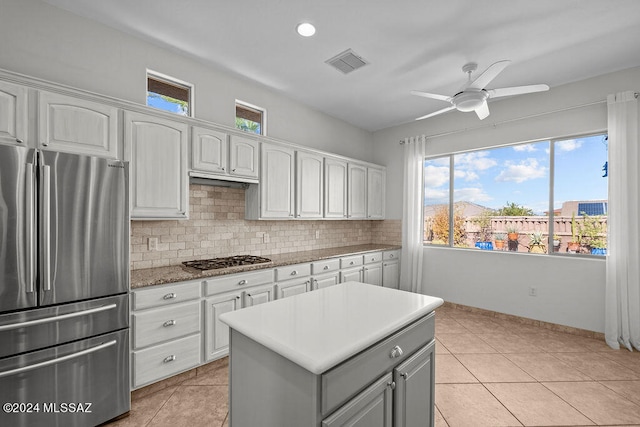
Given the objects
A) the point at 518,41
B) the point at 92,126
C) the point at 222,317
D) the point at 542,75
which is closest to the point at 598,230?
the point at 542,75

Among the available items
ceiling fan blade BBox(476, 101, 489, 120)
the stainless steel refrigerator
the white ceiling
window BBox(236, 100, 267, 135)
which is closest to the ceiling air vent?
the white ceiling

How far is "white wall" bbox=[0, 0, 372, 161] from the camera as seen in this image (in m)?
2.10

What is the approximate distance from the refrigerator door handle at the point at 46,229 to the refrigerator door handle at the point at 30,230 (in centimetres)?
4

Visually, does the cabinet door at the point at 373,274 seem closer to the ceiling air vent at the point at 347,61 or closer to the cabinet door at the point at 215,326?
the cabinet door at the point at 215,326

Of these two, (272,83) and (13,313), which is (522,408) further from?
(272,83)

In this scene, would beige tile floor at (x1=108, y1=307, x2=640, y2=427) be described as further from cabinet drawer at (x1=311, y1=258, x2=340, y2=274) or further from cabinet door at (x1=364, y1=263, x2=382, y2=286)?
cabinet drawer at (x1=311, y1=258, x2=340, y2=274)

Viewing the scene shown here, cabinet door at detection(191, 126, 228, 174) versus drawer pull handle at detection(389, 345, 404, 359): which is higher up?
cabinet door at detection(191, 126, 228, 174)

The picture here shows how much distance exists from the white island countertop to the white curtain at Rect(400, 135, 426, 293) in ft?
9.82

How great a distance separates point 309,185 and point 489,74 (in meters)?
2.29

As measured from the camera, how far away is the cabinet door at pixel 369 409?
3.40 ft

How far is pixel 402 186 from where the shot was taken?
4977mm

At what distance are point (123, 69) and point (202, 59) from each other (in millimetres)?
745

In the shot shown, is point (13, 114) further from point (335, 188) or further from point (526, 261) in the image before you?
point (526, 261)

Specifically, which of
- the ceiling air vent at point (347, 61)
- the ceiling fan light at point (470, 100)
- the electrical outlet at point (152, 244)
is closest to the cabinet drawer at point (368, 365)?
the ceiling fan light at point (470, 100)
